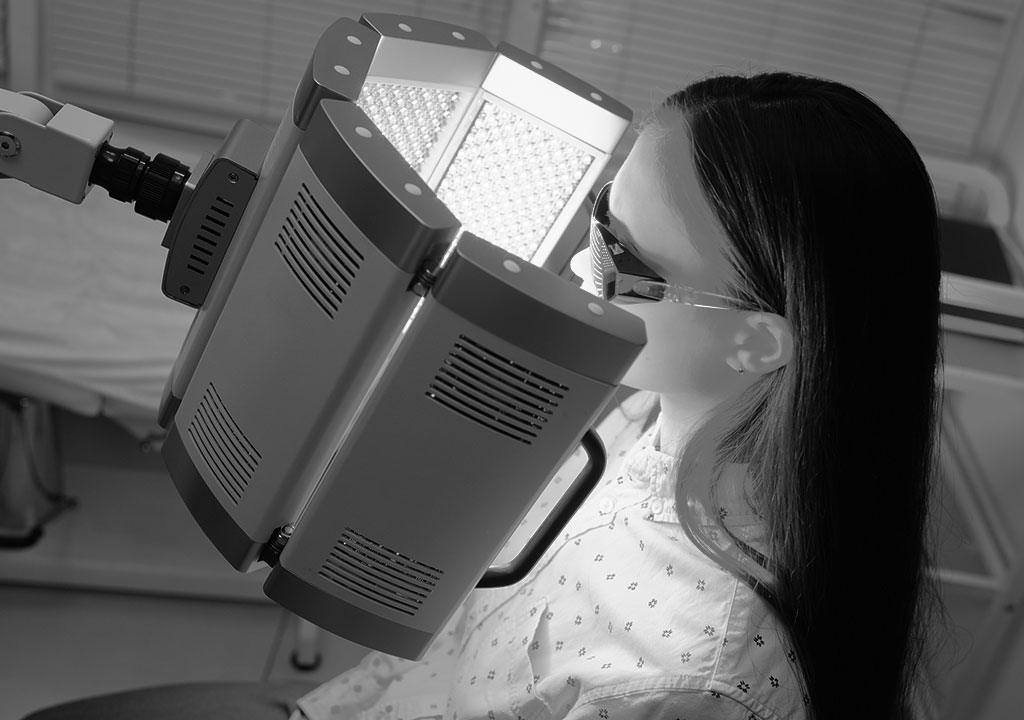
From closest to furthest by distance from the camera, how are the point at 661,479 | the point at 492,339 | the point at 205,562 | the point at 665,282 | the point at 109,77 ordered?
the point at 492,339 < the point at 665,282 < the point at 661,479 < the point at 205,562 < the point at 109,77

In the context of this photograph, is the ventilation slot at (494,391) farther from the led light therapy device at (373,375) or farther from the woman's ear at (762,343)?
the woman's ear at (762,343)

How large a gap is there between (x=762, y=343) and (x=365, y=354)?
41 cm

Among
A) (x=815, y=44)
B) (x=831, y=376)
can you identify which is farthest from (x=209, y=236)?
(x=815, y=44)

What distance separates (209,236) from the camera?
775 millimetres

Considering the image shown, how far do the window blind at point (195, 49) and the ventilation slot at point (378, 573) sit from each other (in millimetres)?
2042

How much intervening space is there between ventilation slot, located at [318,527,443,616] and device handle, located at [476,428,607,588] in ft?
0.30

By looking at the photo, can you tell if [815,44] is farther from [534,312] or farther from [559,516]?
[534,312]

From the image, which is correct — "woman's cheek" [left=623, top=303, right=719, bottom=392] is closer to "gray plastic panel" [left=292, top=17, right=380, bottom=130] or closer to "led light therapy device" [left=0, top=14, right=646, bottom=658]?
"led light therapy device" [left=0, top=14, right=646, bottom=658]

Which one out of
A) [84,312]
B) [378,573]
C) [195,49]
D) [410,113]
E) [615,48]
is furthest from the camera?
[615,48]

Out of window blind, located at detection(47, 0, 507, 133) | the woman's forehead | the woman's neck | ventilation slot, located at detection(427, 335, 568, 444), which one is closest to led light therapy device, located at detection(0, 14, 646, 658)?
ventilation slot, located at detection(427, 335, 568, 444)

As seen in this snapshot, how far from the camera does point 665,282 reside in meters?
0.92

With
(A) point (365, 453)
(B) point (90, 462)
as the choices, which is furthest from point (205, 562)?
(A) point (365, 453)

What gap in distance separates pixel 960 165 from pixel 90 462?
7.03 ft

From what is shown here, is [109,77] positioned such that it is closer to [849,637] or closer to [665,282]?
[665,282]
